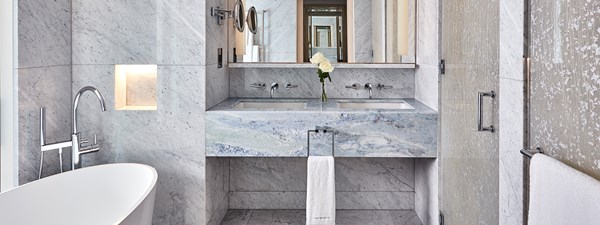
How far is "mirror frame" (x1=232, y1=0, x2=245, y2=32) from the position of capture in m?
3.68

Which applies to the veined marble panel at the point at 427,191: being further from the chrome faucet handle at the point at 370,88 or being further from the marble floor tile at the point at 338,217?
the chrome faucet handle at the point at 370,88

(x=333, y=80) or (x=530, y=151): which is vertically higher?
(x=333, y=80)

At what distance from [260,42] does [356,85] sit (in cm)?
75

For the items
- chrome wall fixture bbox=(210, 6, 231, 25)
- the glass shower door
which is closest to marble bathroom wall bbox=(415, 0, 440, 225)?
the glass shower door

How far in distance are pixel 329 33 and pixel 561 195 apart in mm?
2570

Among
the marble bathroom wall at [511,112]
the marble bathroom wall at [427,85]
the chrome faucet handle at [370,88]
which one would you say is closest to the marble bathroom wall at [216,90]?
the chrome faucet handle at [370,88]

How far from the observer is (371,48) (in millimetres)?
3744

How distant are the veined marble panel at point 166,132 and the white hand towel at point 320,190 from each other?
64cm

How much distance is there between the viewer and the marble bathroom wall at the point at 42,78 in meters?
2.65

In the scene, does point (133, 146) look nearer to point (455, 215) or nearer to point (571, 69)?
point (455, 215)

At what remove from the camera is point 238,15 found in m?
3.69

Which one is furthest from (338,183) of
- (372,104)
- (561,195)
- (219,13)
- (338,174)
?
(561,195)

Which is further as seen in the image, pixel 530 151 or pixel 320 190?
pixel 320 190

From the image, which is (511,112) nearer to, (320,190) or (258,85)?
(320,190)
